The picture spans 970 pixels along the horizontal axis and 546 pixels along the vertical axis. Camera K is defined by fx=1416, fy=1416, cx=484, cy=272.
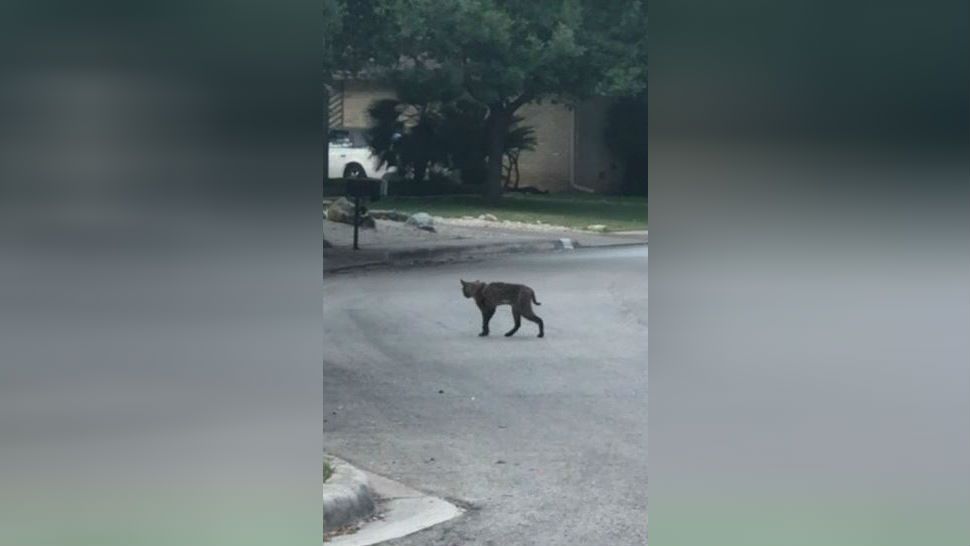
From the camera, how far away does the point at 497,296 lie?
5.04 m

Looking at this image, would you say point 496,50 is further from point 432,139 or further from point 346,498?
point 346,498

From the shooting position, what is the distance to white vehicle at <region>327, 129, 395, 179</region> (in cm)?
406

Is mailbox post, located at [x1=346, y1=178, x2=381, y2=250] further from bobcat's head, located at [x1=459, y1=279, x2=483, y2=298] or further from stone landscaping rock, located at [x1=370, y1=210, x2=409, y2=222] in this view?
bobcat's head, located at [x1=459, y1=279, x2=483, y2=298]

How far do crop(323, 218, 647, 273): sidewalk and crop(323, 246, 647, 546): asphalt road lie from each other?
0.19 feet

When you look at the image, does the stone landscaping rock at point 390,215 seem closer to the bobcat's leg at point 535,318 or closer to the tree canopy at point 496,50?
the tree canopy at point 496,50

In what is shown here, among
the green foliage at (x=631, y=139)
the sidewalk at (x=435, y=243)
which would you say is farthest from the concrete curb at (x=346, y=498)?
the green foliage at (x=631, y=139)

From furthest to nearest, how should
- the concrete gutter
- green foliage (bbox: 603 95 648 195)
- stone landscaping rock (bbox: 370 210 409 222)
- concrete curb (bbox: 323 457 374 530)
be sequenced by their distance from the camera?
Result: the concrete gutter → stone landscaping rock (bbox: 370 210 409 222) → concrete curb (bbox: 323 457 374 530) → green foliage (bbox: 603 95 648 195)

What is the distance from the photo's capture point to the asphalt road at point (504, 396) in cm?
414

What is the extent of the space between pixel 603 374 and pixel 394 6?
4.52 feet

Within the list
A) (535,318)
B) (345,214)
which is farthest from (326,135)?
(535,318)

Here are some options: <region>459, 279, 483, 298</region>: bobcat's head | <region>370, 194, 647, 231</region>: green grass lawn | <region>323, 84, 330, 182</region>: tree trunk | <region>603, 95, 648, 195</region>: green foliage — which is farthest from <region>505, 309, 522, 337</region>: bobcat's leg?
<region>323, 84, 330, 182</region>: tree trunk
